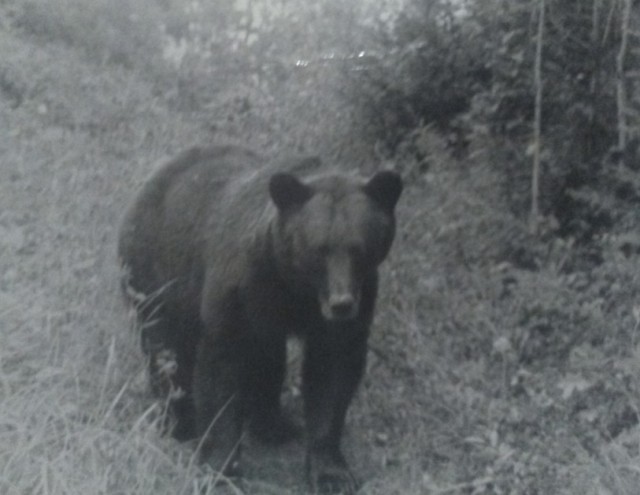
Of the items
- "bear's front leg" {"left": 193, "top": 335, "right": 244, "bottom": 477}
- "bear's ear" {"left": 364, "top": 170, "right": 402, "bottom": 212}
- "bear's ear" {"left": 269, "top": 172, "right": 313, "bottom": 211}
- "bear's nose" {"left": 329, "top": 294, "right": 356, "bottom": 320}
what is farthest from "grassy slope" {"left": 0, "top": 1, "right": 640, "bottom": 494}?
"bear's ear" {"left": 364, "top": 170, "right": 402, "bottom": 212}

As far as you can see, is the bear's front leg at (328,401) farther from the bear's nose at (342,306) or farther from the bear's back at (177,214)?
the bear's back at (177,214)

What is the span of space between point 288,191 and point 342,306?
27.2 inches

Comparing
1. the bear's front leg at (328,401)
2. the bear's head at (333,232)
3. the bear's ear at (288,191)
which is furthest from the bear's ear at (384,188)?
the bear's front leg at (328,401)

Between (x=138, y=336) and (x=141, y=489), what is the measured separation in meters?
1.56

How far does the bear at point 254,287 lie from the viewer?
661 centimetres

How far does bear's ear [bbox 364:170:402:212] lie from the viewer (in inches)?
261

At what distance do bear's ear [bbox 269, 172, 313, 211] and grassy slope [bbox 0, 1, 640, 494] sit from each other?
124 cm

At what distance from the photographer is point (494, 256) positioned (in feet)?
29.6

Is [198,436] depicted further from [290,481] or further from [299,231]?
[299,231]

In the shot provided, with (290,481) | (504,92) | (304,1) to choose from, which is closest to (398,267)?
(504,92)

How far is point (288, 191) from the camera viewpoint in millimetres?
6680

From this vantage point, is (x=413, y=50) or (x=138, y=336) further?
(x=413, y=50)

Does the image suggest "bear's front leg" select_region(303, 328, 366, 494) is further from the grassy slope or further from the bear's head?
the bear's head

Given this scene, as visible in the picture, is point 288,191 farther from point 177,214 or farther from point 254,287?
point 177,214
